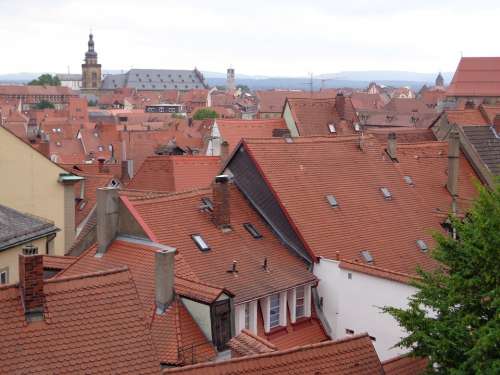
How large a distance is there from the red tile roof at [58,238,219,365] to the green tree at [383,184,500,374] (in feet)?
22.5

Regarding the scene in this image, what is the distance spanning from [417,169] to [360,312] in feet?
46.6

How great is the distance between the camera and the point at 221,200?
91.8 feet

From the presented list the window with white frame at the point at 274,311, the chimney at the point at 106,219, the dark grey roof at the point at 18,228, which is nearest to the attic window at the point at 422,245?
the window with white frame at the point at 274,311

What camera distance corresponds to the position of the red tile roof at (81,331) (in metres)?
14.6

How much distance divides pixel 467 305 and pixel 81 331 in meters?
8.16

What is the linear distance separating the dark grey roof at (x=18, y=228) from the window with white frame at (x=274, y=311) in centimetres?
946

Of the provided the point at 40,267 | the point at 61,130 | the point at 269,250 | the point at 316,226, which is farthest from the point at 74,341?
the point at 61,130

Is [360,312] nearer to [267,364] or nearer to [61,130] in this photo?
[267,364]

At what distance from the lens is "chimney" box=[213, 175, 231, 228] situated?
27.9 meters

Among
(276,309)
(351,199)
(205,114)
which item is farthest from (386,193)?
(205,114)

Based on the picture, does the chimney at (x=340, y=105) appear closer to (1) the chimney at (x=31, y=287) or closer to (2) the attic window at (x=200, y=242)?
(2) the attic window at (x=200, y=242)

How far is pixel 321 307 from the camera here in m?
28.4

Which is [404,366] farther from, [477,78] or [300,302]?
[477,78]

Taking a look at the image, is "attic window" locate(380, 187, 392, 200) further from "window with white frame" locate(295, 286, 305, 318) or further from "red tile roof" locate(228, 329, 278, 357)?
"red tile roof" locate(228, 329, 278, 357)
